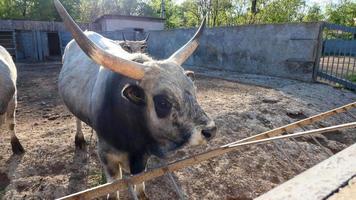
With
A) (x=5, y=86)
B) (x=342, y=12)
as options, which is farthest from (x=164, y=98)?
(x=342, y=12)

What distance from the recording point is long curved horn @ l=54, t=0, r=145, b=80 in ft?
6.73

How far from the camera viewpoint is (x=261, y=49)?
1145 cm

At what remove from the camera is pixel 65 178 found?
3.56 m

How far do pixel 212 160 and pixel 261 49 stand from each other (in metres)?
8.27

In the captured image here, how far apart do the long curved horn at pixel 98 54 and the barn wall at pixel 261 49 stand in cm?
859

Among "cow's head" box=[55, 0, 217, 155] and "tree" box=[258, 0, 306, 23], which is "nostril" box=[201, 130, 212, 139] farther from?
"tree" box=[258, 0, 306, 23]

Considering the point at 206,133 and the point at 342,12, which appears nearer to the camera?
the point at 206,133

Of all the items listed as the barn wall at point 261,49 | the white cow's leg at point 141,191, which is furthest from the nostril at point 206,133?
the barn wall at point 261,49

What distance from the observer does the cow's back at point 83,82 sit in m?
2.94

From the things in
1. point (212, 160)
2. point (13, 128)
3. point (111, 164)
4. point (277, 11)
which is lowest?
point (212, 160)

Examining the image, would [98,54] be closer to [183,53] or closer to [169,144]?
[169,144]

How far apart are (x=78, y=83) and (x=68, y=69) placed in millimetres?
512

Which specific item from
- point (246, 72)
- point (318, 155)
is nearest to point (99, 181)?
point (318, 155)

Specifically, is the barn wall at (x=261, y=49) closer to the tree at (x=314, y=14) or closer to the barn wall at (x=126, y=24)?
the barn wall at (x=126, y=24)
